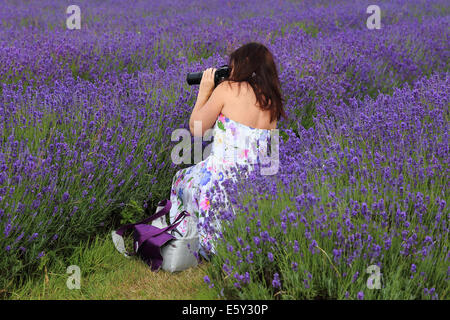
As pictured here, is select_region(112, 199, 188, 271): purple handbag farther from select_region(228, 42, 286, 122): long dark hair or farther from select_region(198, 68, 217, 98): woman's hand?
select_region(228, 42, 286, 122): long dark hair

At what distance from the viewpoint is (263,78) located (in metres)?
2.86

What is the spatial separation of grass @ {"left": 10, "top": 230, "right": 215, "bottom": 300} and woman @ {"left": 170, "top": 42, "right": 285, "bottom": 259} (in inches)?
9.9

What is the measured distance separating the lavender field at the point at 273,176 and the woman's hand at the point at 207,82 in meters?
0.48

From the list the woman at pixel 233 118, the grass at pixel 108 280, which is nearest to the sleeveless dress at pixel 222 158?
the woman at pixel 233 118

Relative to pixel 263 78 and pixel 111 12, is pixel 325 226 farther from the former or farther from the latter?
pixel 111 12

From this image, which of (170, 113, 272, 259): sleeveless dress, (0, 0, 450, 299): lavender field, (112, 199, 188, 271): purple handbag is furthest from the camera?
(170, 113, 272, 259): sleeveless dress

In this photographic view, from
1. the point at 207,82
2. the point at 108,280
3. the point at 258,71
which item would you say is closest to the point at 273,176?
the point at 258,71

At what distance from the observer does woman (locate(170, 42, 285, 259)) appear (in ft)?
9.36

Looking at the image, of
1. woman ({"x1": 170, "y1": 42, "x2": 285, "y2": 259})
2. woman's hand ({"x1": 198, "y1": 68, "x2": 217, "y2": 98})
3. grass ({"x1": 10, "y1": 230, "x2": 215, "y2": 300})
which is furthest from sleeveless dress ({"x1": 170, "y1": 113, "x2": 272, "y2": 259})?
grass ({"x1": 10, "y1": 230, "x2": 215, "y2": 300})

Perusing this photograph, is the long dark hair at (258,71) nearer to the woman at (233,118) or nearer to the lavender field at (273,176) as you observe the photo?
the woman at (233,118)

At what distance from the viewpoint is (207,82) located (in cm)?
300

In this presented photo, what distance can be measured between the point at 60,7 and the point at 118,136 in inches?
262

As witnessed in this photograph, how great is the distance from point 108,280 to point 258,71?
1404 mm
